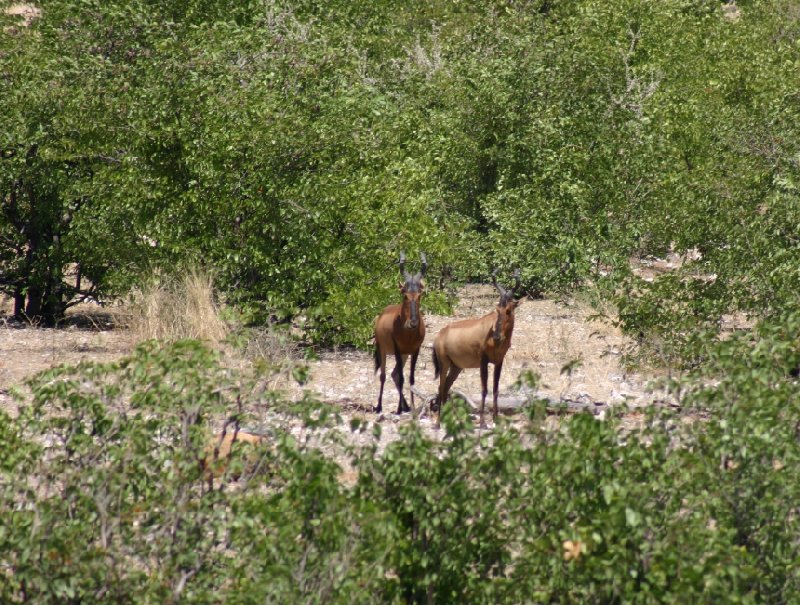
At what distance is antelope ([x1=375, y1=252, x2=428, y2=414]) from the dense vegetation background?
1.31 m

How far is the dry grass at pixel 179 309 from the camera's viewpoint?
14945mm

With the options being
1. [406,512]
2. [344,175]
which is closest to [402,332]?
[344,175]

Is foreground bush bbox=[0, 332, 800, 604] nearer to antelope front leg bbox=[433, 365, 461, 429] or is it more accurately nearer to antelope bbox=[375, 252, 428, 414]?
antelope front leg bbox=[433, 365, 461, 429]

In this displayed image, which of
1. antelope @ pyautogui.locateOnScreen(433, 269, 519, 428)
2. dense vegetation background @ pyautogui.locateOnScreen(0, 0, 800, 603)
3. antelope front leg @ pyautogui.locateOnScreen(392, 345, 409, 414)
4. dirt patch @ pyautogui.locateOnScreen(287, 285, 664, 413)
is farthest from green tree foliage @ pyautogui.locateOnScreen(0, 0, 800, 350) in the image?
antelope @ pyautogui.locateOnScreen(433, 269, 519, 428)

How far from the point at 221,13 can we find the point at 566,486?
21363 millimetres

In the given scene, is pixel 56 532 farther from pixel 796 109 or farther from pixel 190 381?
pixel 796 109

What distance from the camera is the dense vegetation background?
603 cm

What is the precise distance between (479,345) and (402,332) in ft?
3.04

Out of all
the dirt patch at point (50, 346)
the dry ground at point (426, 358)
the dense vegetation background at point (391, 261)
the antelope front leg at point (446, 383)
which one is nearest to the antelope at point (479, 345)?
the antelope front leg at point (446, 383)

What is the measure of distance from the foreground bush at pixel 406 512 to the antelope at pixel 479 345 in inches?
199

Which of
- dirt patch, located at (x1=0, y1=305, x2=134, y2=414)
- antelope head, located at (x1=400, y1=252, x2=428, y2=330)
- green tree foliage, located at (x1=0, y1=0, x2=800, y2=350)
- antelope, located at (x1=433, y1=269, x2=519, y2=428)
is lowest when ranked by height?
dirt patch, located at (x1=0, y1=305, x2=134, y2=414)

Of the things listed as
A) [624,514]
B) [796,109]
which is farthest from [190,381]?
[796,109]

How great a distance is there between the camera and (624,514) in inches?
228

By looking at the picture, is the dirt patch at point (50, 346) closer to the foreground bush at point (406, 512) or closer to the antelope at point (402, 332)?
the antelope at point (402, 332)
